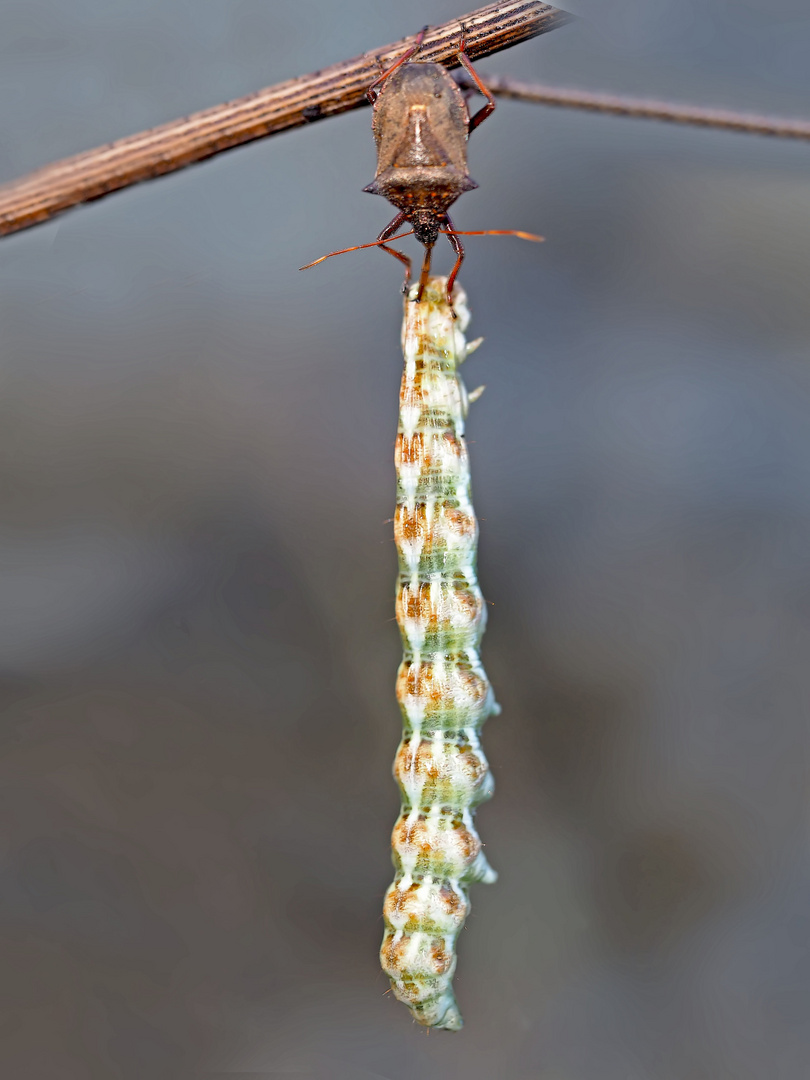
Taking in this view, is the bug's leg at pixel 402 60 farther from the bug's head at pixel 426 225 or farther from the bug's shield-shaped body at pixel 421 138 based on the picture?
the bug's head at pixel 426 225

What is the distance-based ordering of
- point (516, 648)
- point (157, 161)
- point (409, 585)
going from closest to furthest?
point (157, 161), point (409, 585), point (516, 648)

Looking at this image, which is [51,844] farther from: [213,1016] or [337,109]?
[337,109]

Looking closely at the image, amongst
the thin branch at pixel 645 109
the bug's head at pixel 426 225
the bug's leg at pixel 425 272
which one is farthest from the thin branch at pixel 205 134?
the bug's leg at pixel 425 272

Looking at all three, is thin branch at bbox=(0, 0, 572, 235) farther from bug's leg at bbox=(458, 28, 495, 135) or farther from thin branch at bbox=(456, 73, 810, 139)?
thin branch at bbox=(456, 73, 810, 139)

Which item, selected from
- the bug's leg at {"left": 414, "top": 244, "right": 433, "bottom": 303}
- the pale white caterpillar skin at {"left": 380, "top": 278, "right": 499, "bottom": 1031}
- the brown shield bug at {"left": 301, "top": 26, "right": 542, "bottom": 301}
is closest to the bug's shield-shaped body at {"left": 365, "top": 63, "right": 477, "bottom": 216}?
the brown shield bug at {"left": 301, "top": 26, "right": 542, "bottom": 301}

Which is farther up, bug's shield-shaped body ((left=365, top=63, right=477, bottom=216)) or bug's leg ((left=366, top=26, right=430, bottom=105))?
bug's leg ((left=366, top=26, right=430, bottom=105))

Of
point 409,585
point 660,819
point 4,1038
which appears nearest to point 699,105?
point 409,585

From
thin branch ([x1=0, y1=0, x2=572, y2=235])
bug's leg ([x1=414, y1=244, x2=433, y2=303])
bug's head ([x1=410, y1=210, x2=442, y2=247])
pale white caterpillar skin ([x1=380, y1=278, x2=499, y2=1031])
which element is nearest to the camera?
thin branch ([x1=0, y1=0, x2=572, y2=235])

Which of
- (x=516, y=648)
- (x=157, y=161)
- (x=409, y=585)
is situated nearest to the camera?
(x=157, y=161)
